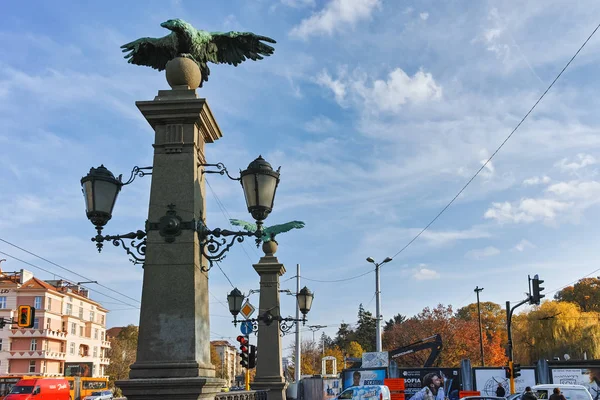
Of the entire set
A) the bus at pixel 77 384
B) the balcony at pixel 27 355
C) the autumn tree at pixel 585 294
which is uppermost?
the autumn tree at pixel 585 294

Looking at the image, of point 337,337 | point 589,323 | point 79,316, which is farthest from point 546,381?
point 337,337

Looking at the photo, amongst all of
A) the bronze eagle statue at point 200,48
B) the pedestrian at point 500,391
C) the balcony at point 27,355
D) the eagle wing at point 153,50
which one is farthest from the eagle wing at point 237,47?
the balcony at point 27,355

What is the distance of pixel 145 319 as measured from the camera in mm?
6305

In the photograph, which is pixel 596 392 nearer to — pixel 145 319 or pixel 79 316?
pixel 145 319

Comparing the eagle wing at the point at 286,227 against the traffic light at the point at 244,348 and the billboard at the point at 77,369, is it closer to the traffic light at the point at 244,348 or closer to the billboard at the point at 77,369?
the traffic light at the point at 244,348

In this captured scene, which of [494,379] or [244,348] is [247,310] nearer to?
[244,348]

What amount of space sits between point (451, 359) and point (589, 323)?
Result: 41.9ft

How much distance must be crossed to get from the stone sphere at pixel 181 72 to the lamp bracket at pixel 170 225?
5.03 feet

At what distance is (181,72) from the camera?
6.98 m

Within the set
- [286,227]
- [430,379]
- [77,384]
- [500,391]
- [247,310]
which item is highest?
[286,227]

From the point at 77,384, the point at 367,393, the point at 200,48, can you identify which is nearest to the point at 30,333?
the point at 77,384

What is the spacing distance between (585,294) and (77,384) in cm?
6434

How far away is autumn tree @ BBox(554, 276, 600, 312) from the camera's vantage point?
7762 centimetres

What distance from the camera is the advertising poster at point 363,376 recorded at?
101 feet
